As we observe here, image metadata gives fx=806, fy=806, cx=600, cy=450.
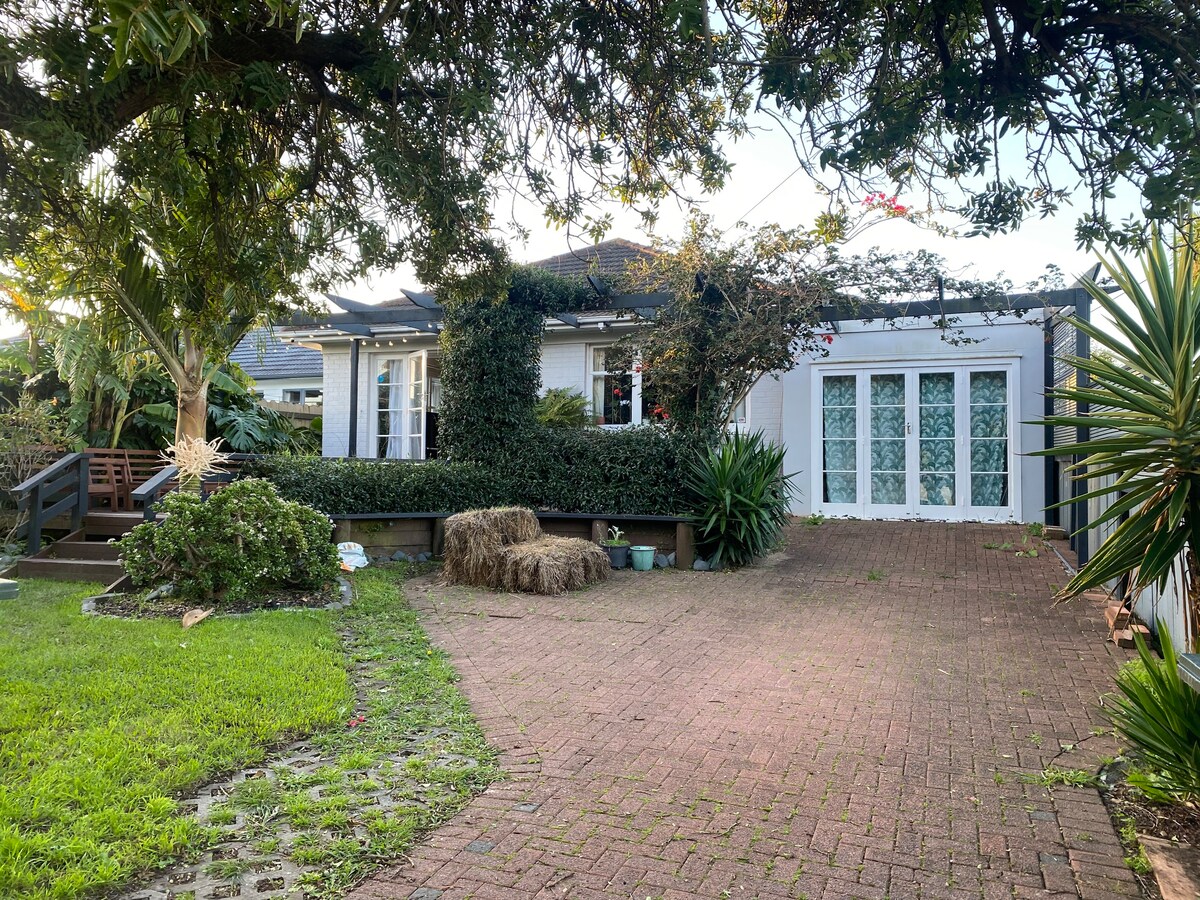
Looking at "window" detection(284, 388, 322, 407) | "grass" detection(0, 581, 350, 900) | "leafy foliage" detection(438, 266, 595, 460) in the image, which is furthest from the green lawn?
"window" detection(284, 388, 322, 407)

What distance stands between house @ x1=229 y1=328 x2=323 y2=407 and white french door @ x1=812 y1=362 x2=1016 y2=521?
56.8 feet

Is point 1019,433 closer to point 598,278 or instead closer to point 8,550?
point 598,278

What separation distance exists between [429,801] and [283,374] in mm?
24350

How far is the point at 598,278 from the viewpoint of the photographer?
38.0 feet

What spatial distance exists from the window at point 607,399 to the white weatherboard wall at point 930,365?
2.74 metres

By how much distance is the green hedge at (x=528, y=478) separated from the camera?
10.5m

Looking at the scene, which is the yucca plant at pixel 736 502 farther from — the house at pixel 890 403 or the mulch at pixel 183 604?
the mulch at pixel 183 604

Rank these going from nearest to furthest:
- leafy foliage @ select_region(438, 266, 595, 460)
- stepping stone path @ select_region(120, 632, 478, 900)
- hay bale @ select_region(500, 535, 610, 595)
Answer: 1. stepping stone path @ select_region(120, 632, 478, 900)
2. hay bale @ select_region(500, 535, 610, 595)
3. leafy foliage @ select_region(438, 266, 595, 460)

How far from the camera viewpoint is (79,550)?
9617 millimetres

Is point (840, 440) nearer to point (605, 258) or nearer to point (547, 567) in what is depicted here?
point (605, 258)

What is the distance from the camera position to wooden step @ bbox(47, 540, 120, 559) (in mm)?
9531

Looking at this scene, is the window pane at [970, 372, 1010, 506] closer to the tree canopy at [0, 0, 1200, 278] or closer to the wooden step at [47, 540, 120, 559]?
the tree canopy at [0, 0, 1200, 278]

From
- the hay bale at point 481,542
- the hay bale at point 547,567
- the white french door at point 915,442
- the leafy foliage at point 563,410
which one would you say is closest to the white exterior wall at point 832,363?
the white french door at point 915,442

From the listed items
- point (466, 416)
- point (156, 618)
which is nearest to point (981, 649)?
point (156, 618)
